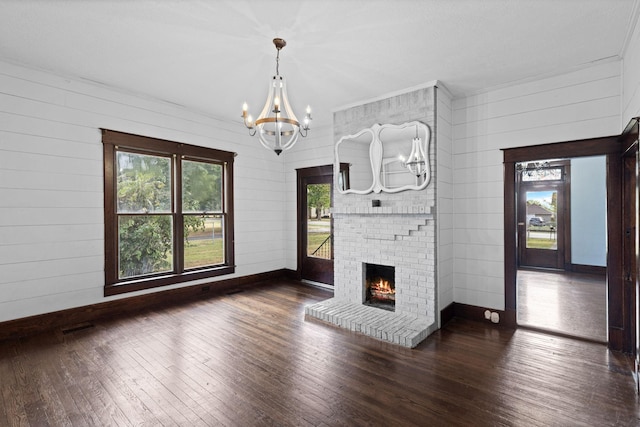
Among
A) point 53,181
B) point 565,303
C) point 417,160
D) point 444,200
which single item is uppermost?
point 417,160

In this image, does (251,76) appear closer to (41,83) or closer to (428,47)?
(428,47)

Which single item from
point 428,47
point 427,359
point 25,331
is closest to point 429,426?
point 427,359

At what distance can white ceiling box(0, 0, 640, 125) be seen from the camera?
255 cm

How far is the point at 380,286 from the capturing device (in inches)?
181

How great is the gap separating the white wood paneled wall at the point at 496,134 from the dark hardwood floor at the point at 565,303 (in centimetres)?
Result: 80

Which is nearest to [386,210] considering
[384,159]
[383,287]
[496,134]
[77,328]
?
[384,159]

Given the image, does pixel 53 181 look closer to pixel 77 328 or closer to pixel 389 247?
pixel 77 328

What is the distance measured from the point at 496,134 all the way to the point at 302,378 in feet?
12.4

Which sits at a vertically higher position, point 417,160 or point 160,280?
point 417,160

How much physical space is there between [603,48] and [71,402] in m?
5.81

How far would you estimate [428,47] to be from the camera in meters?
3.14

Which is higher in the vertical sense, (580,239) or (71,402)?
(580,239)

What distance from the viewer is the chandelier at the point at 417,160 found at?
3.98 meters

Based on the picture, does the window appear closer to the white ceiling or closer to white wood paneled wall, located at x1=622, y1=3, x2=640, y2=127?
the white ceiling
